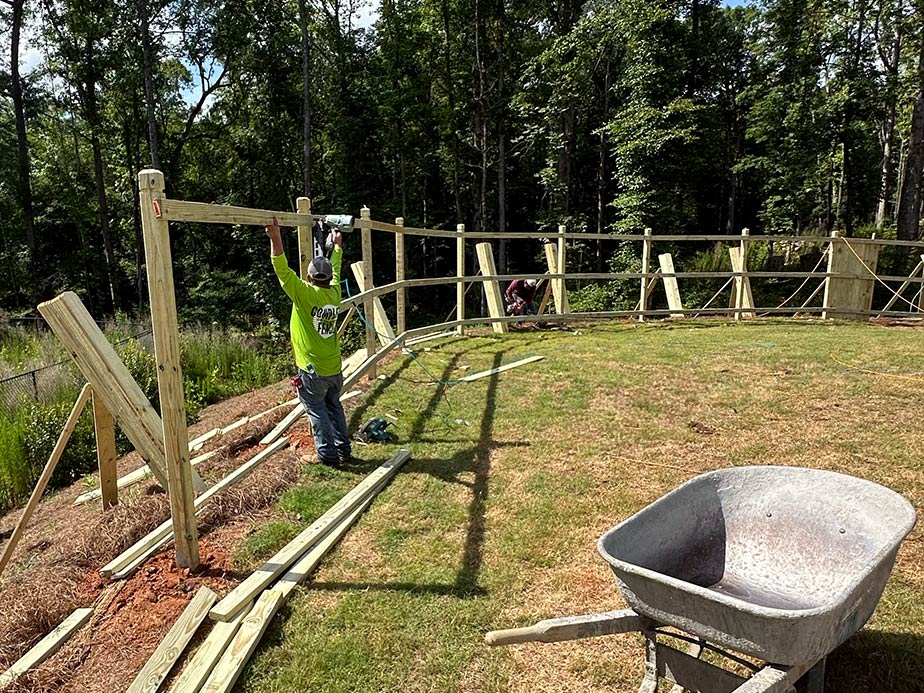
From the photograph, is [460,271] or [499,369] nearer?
[499,369]

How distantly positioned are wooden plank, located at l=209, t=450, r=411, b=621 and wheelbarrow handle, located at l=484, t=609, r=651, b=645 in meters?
1.54

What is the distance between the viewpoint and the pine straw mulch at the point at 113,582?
2824 millimetres

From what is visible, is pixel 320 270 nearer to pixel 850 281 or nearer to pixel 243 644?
pixel 243 644

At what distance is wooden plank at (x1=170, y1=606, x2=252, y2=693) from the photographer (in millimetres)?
2596

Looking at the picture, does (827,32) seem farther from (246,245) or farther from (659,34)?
(246,245)

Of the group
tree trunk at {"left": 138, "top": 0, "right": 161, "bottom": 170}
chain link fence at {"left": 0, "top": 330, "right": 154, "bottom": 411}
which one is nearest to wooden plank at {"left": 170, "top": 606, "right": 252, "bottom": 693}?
chain link fence at {"left": 0, "top": 330, "right": 154, "bottom": 411}

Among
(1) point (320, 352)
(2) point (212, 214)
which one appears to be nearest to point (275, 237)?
(2) point (212, 214)

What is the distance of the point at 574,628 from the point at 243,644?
5.43ft

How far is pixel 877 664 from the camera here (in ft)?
8.70

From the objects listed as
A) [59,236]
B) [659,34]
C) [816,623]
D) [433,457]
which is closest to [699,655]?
[816,623]

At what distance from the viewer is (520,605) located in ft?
10.5

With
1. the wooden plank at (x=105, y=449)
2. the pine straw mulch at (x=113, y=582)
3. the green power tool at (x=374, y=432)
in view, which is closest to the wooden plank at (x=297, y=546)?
the pine straw mulch at (x=113, y=582)

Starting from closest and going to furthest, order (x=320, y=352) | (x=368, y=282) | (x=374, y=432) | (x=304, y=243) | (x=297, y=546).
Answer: (x=297, y=546)
(x=320, y=352)
(x=304, y=243)
(x=374, y=432)
(x=368, y=282)

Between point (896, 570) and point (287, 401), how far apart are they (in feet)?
19.8
